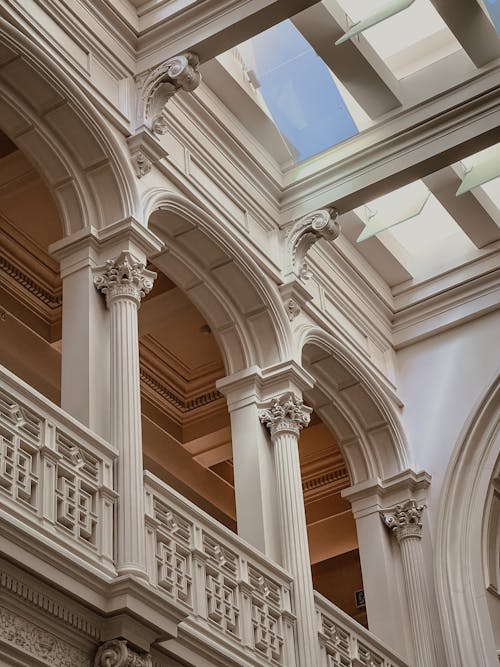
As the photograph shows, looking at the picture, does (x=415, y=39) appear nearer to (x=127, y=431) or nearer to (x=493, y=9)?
(x=493, y=9)

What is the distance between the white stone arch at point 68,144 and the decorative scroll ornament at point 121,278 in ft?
1.37

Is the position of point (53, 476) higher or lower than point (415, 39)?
lower

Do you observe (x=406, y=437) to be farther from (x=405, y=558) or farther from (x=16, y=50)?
(x=16, y=50)

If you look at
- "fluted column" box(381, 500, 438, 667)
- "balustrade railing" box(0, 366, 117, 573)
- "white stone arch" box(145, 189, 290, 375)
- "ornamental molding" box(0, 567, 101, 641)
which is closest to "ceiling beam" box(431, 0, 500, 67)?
"white stone arch" box(145, 189, 290, 375)

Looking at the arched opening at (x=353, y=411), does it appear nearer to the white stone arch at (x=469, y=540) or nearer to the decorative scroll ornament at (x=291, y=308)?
the decorative scroll ornament at (x=291, y=308)

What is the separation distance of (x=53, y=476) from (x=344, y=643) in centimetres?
405

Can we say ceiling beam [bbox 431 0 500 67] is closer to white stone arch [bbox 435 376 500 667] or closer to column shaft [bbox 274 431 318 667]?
white stone arch [bbox 435 376 500 667]

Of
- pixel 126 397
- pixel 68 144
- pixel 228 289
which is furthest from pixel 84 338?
pixel 228 289

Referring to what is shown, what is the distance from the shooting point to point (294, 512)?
10.8 m

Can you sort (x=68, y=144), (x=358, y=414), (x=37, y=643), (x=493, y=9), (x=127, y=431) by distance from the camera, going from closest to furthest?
(x=37, y=643), (x=127, y=431), (x=68, y=144), (x=493, y=9), (x=358, y=414)

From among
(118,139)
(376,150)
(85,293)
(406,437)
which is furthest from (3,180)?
(406,437)

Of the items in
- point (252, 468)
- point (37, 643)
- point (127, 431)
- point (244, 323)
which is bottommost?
point (37, 643)

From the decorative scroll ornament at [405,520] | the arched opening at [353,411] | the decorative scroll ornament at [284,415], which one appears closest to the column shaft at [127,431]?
the decorative scroll ornament at [284,415]

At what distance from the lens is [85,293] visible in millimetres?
9477
